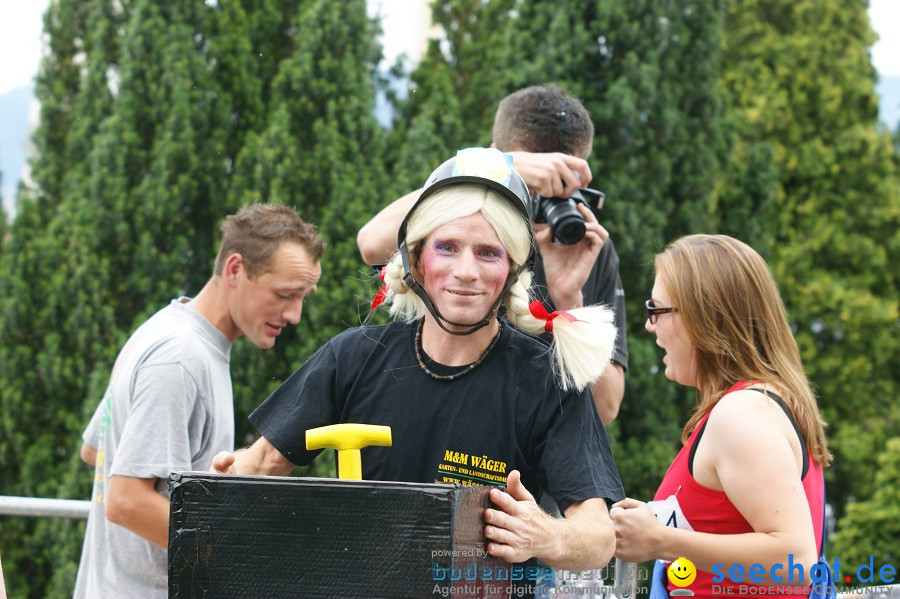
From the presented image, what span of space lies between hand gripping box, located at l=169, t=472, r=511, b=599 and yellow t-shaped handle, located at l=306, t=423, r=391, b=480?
0.70ft

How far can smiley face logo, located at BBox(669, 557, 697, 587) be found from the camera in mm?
2543

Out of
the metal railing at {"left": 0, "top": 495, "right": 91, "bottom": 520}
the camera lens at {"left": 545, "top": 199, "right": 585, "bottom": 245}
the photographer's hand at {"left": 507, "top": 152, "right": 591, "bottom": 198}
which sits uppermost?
the photographer's hand at {"left": 507, "top": 152, "right": 591, "bottom": 198}

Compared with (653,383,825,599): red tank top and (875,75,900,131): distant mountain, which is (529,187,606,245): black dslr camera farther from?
(875,75,900,131): distant mountain

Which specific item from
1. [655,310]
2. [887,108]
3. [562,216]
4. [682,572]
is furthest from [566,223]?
[887,108]

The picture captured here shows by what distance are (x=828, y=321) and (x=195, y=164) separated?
699 centimetres

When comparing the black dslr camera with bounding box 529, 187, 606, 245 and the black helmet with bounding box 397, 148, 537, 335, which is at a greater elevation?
the black dslr camera with bounding box 529, 187, 606, 245

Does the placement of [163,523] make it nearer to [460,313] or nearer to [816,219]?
[460,313]

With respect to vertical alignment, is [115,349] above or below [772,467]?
above

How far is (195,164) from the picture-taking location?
7434mm

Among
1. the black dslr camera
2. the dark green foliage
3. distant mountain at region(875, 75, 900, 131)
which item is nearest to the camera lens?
the black dslr camera

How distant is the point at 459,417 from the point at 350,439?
30 cm

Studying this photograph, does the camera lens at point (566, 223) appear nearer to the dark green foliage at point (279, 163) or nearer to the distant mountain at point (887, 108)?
the dark green foliage at point (279, 163)

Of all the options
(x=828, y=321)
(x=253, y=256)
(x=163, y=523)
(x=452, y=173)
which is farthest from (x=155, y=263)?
(x=828, y=321)

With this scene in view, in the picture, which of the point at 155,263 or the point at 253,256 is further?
the point at 155,263
